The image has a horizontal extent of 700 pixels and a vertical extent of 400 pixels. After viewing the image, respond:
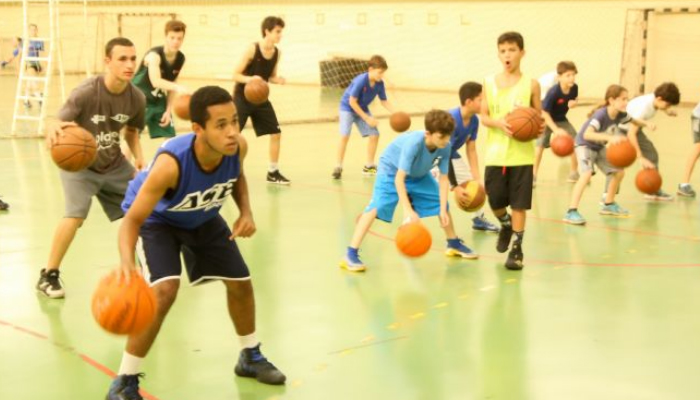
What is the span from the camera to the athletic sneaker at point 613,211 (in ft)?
28.0

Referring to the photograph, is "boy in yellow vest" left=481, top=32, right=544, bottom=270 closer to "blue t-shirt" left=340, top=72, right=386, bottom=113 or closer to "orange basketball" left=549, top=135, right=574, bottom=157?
"orange basketball" left=549, top=135, right=574, bottom=157

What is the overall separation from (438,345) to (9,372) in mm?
2180

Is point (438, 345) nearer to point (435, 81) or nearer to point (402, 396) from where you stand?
point (402, 396)

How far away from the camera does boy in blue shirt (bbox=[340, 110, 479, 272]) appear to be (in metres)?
6.14

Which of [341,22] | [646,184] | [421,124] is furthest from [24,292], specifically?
[341,22]

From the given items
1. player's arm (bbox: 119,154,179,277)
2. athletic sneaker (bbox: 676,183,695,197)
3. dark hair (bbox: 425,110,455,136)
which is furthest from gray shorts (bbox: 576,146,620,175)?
player's arm (bbox: 119,154,179,277)

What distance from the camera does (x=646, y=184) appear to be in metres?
8.71

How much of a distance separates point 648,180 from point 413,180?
10.5 feet

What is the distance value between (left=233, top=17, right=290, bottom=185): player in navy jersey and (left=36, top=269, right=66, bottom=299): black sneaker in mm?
4034

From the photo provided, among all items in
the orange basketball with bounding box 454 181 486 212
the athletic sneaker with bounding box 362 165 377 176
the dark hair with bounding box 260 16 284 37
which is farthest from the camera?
the athletic sneaker with bounding box 362 165 377 176

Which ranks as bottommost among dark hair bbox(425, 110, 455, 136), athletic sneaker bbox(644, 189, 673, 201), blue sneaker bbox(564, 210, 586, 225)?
blue sneaker bbox(564, 210, 586, 225)

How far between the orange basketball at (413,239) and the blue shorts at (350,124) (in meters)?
4.82

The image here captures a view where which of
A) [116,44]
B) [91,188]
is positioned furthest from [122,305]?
[116,44]

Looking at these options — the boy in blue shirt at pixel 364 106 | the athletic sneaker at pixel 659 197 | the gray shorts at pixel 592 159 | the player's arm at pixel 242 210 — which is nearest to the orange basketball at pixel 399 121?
the boy in blue shirt at pixel 364 106
